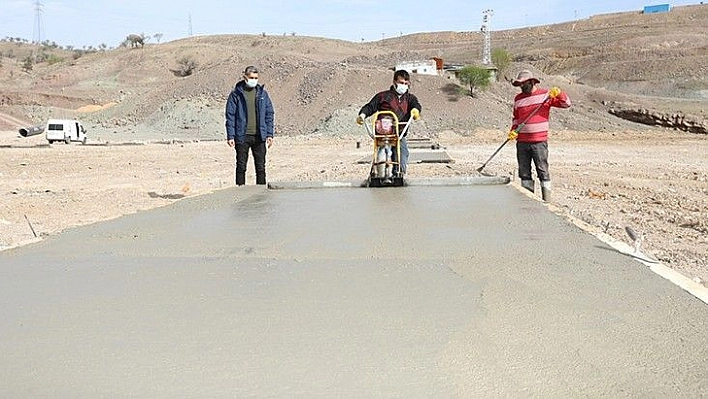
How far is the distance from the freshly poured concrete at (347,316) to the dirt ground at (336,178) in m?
1.71

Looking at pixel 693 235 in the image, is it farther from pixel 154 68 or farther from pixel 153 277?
pixel 154 68

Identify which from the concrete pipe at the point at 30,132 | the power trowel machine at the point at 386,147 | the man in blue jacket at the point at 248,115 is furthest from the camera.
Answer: the concrete pipe at the point at 30,132

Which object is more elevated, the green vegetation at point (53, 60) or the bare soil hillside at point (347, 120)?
the green vegetation at point (53, 60)

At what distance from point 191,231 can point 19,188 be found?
11.4 m

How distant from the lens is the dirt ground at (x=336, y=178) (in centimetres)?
973

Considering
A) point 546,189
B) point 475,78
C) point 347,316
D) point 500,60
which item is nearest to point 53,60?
point 500,60

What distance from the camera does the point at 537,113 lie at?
937 centimetres

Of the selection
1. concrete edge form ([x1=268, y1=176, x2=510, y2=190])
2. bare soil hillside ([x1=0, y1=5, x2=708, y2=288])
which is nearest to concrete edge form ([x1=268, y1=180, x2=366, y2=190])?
concrete edge form ([x1=268, y1=176, x2=510, y2=190])

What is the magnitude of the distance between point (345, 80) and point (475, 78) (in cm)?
874

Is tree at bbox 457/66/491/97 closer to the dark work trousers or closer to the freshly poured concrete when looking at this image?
the dark work trousers

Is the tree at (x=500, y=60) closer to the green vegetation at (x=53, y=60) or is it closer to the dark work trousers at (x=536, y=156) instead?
the dark work trousers at (x=536, y=156)

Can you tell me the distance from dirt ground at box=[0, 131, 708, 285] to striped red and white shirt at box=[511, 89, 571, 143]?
3.24 feet

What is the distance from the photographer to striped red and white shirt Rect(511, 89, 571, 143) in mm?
9344

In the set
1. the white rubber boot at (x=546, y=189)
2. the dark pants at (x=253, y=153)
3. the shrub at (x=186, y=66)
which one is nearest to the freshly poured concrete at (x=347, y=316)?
the white rubber boot at (x=546, y=189)
